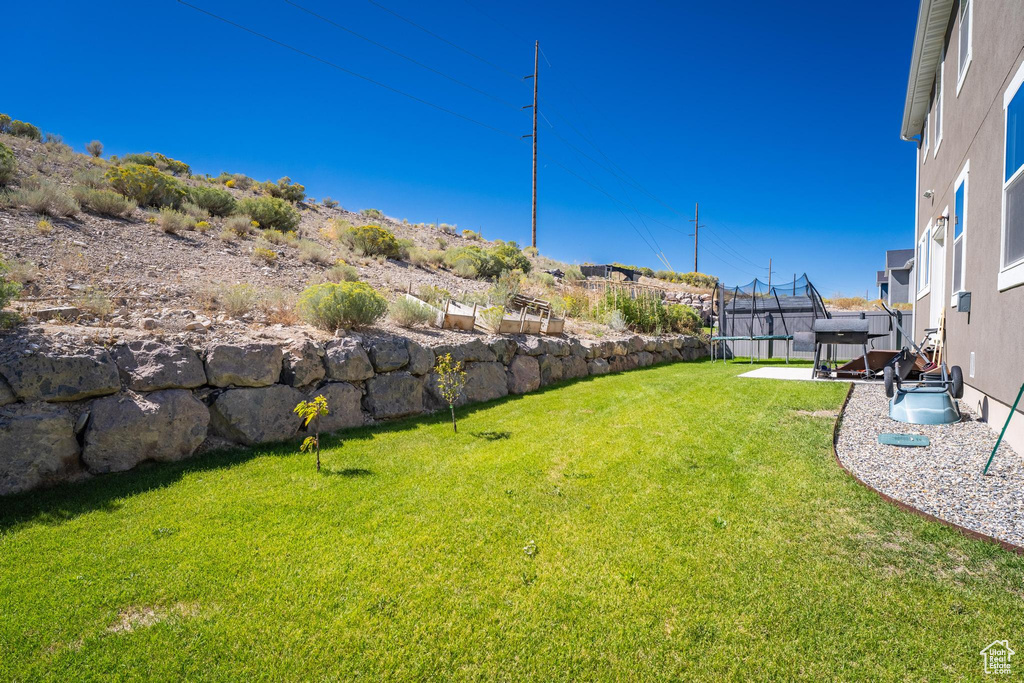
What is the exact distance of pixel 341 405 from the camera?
5.49m

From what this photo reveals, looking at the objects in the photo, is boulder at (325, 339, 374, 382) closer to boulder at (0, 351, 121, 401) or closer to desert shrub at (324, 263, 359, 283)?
boulder at (0, 351, 121, 401)

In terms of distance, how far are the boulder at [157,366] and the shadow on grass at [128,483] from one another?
71 cm

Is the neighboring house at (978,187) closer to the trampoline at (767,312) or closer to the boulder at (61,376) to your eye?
the trampoline at (767,312)

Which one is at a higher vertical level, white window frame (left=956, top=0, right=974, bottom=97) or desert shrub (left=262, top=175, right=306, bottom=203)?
desert shrub (left=262, top=175, right=306, bottom=203)

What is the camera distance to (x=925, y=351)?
8109 mm

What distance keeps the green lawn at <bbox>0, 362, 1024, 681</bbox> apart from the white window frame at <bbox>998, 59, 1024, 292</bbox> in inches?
86.8

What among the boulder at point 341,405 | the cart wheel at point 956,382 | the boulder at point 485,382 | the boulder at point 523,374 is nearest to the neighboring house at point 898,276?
the cart wheel at point 956,382

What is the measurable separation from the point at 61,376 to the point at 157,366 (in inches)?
25.6

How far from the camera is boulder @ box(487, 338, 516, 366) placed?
777 cm

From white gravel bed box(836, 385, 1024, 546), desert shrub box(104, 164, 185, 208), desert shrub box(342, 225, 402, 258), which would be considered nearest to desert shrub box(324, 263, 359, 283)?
desert shrub box(342, 225, 402, 258)

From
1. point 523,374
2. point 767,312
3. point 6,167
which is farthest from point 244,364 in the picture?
point 767,312

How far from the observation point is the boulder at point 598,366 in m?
10.2

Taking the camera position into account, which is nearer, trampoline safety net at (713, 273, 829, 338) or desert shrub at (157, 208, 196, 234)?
desert shrub at (157, 208, 196, 234)

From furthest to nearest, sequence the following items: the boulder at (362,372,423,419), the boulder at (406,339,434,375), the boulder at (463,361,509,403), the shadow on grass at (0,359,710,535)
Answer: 1. the boulder at (463,361,509,403)
2. the boulder at (406,339,434,375)
3. the boulder at (362,372,423,419)
4. the shadow on grass at (0,359,710,535)
